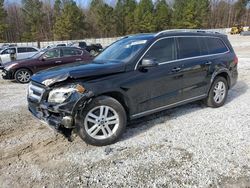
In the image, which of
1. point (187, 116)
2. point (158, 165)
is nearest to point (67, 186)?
point (158, 165)

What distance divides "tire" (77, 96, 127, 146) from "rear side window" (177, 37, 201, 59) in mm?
1763

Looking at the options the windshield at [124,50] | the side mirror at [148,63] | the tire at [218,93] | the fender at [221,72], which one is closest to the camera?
the side mirror at [148,63]

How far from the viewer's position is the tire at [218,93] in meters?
5.33

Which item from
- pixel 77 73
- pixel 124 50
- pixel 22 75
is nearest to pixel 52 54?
pixel 22 75

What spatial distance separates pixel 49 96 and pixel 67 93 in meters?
0.31

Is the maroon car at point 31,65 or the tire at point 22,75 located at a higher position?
the maroon car at point 31,65

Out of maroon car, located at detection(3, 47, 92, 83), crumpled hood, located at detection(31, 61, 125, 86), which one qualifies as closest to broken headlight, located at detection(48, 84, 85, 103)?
crumpled hood, located at detection(31, 61, 125, 86)

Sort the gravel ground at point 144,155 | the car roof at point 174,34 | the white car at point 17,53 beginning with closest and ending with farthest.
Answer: the gravel ground at point 144,155 < the car roof at point 174,34 < the white car at point 17,53

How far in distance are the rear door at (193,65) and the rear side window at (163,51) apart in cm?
18

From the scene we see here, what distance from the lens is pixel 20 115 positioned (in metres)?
5.40

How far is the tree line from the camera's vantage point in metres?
51.0

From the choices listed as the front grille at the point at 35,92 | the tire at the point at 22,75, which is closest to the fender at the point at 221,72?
the front grille at the point at 35,92

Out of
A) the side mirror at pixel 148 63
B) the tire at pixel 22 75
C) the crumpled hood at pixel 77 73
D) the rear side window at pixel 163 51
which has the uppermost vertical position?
the rear side window at pixel 163 51

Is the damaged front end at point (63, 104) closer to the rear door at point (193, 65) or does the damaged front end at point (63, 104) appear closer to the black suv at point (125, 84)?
the black suv at point (125, 84)
